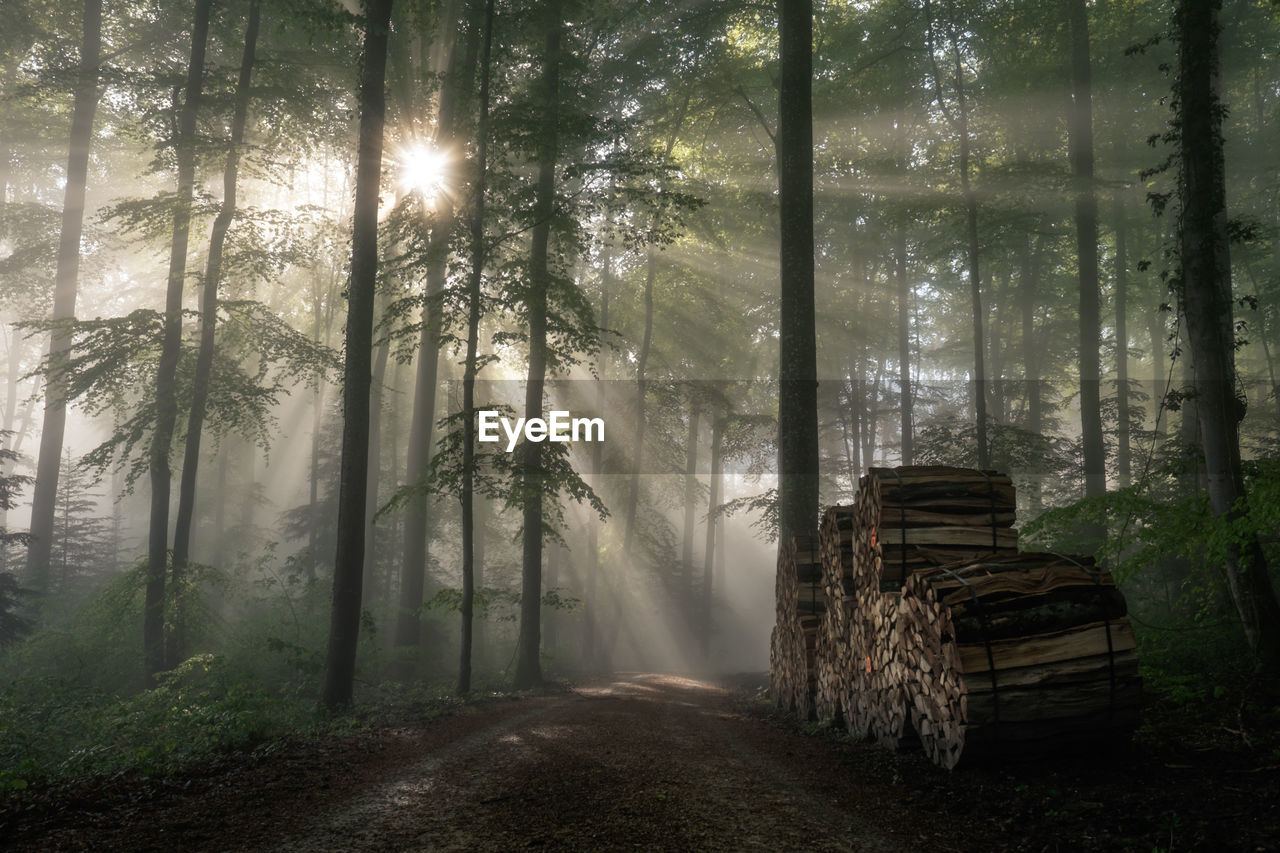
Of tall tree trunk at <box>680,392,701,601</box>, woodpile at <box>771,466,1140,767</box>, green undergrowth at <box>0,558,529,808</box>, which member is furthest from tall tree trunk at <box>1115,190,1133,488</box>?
green undergrowth at <box>0,558,529,808</box>

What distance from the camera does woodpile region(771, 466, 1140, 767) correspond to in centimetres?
505

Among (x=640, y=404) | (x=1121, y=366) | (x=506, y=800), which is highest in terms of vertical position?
(x=1121, y=366)

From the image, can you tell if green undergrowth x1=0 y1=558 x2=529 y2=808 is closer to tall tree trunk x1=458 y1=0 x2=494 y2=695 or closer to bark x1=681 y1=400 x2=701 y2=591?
tall tree trunk x1=458 y1=0 x2=494 y2=695

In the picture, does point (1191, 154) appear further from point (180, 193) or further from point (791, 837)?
point (180, 193)

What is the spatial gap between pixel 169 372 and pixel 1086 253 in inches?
860

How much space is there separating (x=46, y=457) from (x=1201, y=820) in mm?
29348

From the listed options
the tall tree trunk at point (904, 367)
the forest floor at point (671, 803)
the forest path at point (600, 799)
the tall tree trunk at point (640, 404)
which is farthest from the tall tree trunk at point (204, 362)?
the tall tree trunk at point (904, 367)

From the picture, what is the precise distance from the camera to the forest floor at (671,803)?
413 centimetres

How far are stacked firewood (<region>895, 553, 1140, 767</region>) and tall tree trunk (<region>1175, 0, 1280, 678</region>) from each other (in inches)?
110

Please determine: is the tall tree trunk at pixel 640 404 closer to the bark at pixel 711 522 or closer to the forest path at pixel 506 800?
the bark at pixel 711 522

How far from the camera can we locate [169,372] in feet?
49.8

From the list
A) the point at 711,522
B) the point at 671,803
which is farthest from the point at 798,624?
the point at 711,522

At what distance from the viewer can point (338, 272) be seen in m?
25.5

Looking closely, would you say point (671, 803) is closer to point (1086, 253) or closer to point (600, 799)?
point (600, 799)
